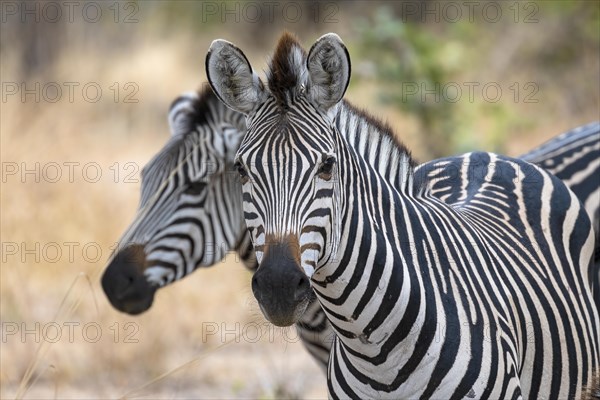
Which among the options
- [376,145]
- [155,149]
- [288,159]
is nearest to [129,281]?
[376,145]

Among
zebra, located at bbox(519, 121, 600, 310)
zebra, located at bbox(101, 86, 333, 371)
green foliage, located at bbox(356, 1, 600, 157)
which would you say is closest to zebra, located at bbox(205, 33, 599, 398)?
zebra, located at bbox(519, 121, 600, 310)

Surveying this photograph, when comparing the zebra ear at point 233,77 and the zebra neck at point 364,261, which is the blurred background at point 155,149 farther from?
the zebra ear at point 233,77

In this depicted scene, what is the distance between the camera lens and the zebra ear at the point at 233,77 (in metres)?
3.51

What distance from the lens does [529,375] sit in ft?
13.3

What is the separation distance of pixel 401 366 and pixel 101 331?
4804 mm

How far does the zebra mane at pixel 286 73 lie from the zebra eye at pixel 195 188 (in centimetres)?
246

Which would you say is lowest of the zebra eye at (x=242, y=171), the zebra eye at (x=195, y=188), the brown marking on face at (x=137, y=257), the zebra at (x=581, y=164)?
the brown marking on face at (x=137, y=257)

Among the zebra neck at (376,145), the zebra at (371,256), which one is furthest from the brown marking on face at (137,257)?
the zebra neck at (376,145)

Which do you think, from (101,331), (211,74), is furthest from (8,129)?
(211,74)

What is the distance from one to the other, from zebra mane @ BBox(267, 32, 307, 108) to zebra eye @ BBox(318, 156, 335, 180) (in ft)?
0.95

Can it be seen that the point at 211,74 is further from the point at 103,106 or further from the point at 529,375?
the point at 103,106

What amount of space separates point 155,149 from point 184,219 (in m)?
8.02

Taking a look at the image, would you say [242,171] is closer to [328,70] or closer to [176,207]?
[328,70]

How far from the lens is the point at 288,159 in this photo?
331 centimetres
